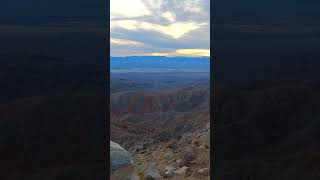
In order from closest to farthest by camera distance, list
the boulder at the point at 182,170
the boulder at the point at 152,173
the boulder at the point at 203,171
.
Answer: the boulder at the point at 152,173, the boulder at the point at 203,171, the boulder at the point at 182,170

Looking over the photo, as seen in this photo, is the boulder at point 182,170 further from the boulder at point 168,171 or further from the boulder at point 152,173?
the boulder at point 152,173

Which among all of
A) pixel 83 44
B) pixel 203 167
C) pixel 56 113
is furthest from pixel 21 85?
pixel 203 167

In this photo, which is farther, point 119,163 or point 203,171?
point 203,171

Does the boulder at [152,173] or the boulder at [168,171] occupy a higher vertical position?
the boulder at [152,173]

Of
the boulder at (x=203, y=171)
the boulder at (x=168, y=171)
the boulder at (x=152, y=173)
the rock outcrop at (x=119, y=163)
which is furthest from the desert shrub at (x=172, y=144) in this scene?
the rock outcrop at (x=119, y=163)

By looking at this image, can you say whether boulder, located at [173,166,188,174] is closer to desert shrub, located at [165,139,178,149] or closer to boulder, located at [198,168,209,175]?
boulder, located at [198,168,209,175]

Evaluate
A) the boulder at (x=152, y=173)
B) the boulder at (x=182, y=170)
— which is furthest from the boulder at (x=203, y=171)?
the boulder at (x=152, y=173)

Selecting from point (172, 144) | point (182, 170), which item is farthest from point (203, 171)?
point (172, 144)

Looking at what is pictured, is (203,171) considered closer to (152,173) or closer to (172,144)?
(152,173)

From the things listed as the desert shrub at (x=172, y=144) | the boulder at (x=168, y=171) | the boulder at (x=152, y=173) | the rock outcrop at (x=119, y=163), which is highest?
the rock outcrop at (x=119, y=163)

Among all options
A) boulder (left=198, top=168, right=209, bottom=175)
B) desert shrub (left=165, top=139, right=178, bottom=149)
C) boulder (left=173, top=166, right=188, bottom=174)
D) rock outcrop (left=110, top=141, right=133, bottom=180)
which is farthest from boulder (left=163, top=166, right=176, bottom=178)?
rock outcrop (left=110, top=141, right=133, bottom=180)

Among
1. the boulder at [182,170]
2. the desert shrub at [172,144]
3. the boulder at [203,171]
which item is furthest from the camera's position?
the desert shrub at [172,144]

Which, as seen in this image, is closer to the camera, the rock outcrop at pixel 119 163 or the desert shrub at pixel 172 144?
the rock outcrop at pixel 119 163

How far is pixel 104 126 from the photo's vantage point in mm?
3574
